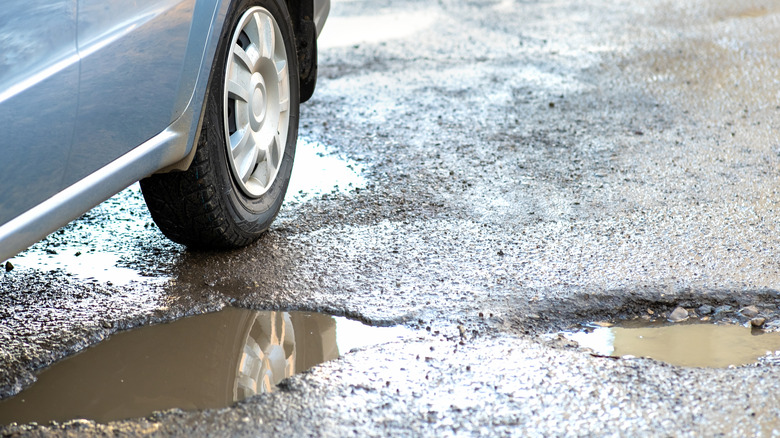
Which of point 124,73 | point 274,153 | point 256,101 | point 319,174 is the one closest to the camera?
point 124,73

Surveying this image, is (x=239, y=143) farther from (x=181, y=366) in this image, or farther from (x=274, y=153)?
(x=181, y=366)

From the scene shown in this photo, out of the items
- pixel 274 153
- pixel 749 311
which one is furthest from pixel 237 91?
pixel 749 311

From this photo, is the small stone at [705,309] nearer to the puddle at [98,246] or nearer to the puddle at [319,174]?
the puddle at [319,174]

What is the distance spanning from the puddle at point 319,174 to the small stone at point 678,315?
4.99 ft

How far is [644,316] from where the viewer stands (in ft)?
8.39

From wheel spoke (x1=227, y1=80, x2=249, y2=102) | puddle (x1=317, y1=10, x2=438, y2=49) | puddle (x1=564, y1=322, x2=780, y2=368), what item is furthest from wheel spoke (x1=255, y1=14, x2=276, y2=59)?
puddle (x1=317, y1=10, x2=438, y2=49)

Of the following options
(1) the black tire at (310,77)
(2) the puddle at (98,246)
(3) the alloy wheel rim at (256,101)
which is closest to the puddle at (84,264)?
(2) the puddle at (98,246)

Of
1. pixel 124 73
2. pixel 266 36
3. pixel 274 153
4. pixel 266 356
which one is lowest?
pixel 266 356

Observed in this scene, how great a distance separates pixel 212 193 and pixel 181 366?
2.09 ft

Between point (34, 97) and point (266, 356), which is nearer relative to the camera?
point (34, 97)

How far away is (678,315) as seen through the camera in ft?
8.34

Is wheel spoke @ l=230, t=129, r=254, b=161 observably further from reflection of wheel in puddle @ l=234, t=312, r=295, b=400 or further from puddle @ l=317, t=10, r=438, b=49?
puddle @ l=317, t=10, r=438, b=49

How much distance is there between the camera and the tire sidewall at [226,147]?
267 centimetres

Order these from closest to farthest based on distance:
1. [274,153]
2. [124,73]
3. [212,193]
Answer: [124,73] < [212,193] < [274,153]
